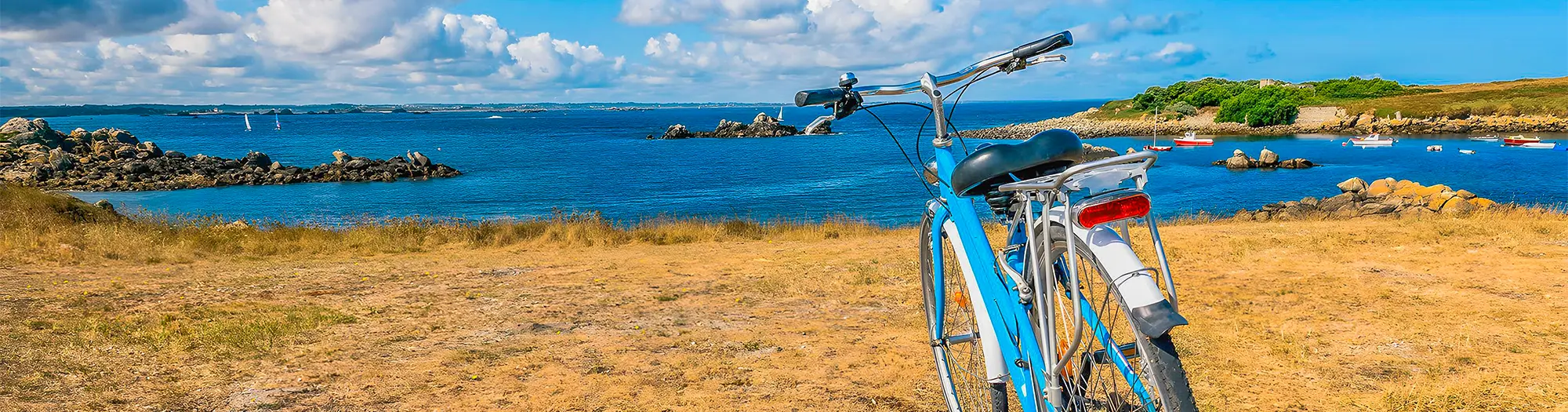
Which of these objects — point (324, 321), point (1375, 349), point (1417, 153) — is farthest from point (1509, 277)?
point (1417, 153)

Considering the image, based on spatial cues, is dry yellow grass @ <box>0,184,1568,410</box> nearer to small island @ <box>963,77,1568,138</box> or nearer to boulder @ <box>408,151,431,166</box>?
boulder @ <box>408,151,431,166</box>

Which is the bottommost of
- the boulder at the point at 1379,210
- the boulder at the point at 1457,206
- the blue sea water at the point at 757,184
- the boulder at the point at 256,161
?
the blue sea water at the point at 757,184

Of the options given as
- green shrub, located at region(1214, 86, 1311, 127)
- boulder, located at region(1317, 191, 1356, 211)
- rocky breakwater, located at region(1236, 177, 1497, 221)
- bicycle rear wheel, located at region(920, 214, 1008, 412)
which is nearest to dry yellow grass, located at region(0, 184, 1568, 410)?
bicycle rear wheel, located at region(920, 214, 1008, 412)

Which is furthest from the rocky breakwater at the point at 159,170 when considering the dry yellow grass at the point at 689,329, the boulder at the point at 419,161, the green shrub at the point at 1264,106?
the green shrub at the point at 1264,106

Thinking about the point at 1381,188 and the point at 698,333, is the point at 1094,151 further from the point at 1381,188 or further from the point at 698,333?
the point at 1381,188

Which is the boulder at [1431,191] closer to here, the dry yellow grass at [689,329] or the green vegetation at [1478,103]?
the dry yellow grass at [689,329]

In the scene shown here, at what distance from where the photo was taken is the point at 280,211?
127 ft

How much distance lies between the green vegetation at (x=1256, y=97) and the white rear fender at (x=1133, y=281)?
10020 centimetres

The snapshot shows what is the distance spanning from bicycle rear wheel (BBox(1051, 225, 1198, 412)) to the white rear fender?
0.02m

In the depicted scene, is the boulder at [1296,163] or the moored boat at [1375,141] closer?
the boulder at [1296,163]

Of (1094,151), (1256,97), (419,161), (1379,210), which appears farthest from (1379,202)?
(1256,97)

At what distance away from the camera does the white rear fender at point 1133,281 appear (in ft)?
6.26

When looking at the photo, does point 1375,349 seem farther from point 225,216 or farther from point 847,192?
point 225,216

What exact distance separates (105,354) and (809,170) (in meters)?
51.5
